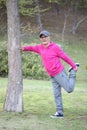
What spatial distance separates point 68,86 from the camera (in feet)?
27.8

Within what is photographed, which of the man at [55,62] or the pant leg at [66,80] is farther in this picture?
the pant leg at [66,80]

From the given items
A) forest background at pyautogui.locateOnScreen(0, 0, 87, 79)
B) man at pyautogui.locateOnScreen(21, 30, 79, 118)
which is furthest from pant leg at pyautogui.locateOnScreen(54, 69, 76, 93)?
forest background at pyautogui.locateOnScreen(0, 0, 87, 79)

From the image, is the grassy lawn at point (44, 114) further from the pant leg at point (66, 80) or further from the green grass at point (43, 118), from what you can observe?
the pant leg at point (66, 80)

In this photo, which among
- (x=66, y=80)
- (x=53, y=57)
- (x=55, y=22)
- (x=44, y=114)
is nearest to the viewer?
(x=53, y=57)

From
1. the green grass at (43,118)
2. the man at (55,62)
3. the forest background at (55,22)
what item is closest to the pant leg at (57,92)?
the man at (55,62)

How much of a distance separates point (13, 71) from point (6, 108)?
0.82m

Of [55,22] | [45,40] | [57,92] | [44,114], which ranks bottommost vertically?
[55,22]

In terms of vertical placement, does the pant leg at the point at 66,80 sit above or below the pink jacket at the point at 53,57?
below

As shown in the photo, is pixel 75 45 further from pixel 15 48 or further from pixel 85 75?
pixel 15 48

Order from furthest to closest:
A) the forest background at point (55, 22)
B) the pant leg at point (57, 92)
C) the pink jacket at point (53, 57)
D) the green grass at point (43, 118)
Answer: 1. the forest background at point (55, 22)
2. the pant leg at point (57, 92)
3. the pink jacket at point (53, 57)
4. the green grass at point (43, 118)

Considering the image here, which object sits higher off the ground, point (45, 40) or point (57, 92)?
point (45, 40)

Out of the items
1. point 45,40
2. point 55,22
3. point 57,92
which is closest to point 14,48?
point 45,40

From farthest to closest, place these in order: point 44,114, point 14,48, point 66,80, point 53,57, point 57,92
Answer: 1. point 44,114
2. point 14,48
3. point 57,92
4. point 66,80
5. point 53,57

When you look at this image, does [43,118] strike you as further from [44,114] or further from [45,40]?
[45,40]
